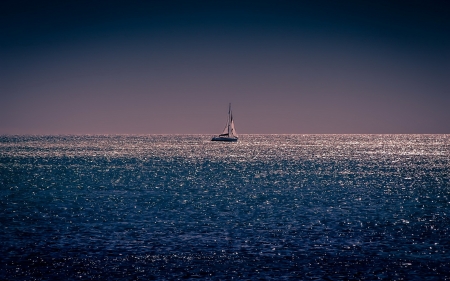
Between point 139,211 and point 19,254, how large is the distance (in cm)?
1602

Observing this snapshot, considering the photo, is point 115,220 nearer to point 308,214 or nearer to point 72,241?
point 72,241

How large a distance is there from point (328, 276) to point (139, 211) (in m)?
22.9

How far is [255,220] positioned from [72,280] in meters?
18.1

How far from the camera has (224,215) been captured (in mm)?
39562

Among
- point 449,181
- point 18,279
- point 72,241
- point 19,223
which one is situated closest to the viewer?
point 18,279

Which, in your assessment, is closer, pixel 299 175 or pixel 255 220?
pixel 255 220

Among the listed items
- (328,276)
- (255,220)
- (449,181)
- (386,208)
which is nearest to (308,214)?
(255,220)

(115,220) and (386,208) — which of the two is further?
(386,208)

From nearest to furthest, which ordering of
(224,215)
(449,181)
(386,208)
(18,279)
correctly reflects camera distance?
(18,279) < (224,215) < (386,208) < (449,181)

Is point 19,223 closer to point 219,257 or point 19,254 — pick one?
point 19,254

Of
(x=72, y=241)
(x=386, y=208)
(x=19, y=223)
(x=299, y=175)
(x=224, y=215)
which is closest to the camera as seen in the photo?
(x=72, y=241)

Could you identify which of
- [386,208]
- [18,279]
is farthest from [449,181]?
[18,279]

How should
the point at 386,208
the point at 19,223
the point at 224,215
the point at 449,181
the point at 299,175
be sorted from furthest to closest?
the point at 299,175 < the point at 449,181 < the point at 386,208 < the point at 224,215 < the point at 19,223

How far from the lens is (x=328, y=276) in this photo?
22.7m
